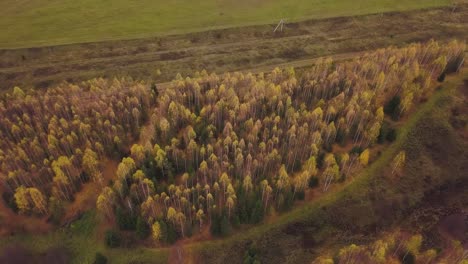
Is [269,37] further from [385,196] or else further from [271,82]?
[385,196]

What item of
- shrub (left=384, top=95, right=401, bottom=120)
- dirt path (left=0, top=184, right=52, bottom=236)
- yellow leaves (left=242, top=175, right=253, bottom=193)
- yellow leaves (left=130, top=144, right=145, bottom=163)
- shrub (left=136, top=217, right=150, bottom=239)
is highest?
shrub (left=384, top=95, right=401, bottom=120)

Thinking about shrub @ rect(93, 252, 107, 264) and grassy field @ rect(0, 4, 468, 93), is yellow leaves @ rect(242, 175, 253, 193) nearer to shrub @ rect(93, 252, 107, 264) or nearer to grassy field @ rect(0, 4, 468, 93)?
shrub @ rect(93, 252, 107, 264)

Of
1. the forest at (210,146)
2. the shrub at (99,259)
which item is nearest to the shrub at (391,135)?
the forest at (210,146)

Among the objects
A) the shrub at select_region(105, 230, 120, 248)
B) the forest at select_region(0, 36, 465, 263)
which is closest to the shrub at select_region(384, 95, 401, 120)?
the forest at select_region(0, 36, 465, 263)

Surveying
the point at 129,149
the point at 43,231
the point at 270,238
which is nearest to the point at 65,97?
the point at 129,149

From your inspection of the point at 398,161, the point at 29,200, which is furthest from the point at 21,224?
the point at 398,161

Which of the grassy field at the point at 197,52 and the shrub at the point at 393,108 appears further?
the grassy field at the point at 197,52

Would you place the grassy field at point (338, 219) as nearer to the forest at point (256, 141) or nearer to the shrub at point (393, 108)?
the forest at point (256, 141)

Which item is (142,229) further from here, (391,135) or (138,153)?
(391,135)
